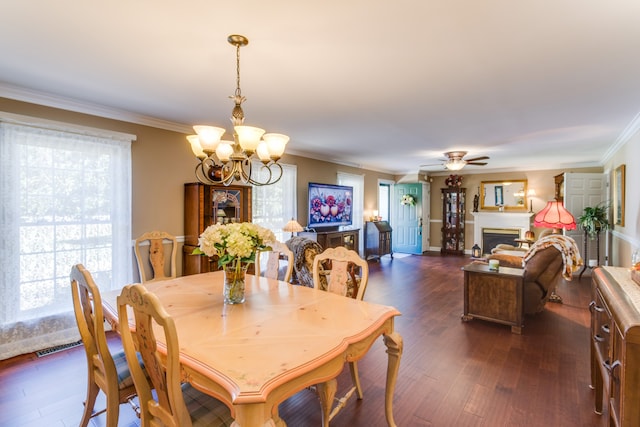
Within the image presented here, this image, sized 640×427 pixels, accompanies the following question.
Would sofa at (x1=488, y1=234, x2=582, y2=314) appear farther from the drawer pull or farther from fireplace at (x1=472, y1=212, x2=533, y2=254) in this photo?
fireplace at (x1=472, y1=212, x2=533, y2=254)

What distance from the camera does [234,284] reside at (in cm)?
194

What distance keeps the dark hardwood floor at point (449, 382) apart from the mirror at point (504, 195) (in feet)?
15.2

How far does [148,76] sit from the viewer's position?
250cm

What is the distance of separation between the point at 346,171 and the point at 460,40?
5129mm

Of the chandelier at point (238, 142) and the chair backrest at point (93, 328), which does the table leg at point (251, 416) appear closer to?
the chair backrest at point (93, 328)

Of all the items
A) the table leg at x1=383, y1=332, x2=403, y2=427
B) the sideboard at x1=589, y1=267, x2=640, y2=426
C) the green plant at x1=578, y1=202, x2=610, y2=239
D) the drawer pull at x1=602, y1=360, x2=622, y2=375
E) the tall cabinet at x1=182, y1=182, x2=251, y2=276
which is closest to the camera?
the sideboard at x1=589, y1=267, x2=640, y2=426

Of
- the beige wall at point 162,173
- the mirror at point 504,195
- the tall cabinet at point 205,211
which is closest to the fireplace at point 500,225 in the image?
the mirror at point 504,195

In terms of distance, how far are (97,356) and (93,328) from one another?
0.59ft

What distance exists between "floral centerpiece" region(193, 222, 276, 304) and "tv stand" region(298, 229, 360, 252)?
3317 millimetres

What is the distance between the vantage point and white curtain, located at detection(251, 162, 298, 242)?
195 inches

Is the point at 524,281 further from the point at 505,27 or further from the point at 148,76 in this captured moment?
the point at 148,76

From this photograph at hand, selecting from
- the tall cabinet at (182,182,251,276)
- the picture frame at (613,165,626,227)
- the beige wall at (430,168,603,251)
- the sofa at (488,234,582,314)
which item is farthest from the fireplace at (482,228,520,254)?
the tall cabinet at (182,182,251,276)

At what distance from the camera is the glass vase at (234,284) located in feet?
6.27

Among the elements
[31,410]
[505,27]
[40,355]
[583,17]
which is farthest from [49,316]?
[583,17]
